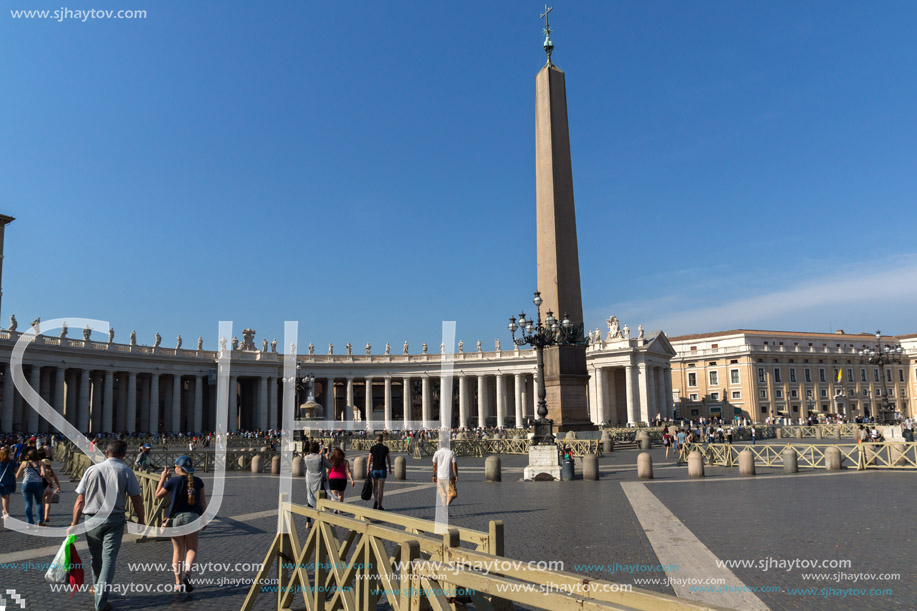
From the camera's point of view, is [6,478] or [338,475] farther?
[6,478]

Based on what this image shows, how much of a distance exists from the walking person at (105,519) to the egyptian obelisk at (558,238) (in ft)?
77.5

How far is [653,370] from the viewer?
73312 mm

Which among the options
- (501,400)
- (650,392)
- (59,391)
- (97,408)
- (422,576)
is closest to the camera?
(422,576)

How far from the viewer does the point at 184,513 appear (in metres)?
7.29

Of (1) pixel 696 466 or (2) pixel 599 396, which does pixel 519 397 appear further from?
(1) pixel 696 466

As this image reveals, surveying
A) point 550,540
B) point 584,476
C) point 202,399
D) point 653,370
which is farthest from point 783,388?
point 550,540

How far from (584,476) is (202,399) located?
64.7m

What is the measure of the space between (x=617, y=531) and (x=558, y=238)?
20.5 meters

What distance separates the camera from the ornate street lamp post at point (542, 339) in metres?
20.8

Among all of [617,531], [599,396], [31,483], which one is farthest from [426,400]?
[617,531]

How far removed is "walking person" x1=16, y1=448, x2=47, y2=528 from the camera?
10.9 m

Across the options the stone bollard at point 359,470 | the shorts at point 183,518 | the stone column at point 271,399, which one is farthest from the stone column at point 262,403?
the shorts at point 183,518

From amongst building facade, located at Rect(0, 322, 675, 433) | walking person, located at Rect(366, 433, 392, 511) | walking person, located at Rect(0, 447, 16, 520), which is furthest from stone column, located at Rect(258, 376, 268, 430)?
walking person, located at Rect(366, 433, 392, 511)

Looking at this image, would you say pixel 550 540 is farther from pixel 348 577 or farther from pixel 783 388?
pixel 783 388
